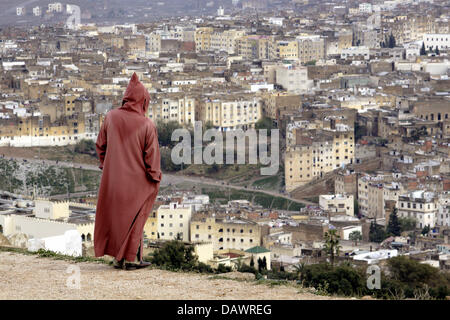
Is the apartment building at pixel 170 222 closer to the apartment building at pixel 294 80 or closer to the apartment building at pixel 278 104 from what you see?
the apartment building at pixel 278 104

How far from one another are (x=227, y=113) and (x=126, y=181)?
25.2 metres

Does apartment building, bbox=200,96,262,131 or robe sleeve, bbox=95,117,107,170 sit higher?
robe sleeve, bbox=95,117,107,170

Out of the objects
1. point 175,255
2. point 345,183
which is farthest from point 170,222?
point 175,255

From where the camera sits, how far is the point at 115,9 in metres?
70.1

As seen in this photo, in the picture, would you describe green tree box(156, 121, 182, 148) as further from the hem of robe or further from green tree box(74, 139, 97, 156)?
the hem of robe

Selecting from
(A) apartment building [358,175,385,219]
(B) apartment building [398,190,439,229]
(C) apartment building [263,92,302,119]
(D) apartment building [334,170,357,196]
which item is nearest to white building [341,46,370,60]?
(C) apartment building [263,92,302,119]

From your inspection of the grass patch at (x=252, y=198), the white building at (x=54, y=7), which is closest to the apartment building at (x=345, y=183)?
the grass patch at (x=252, y=198)

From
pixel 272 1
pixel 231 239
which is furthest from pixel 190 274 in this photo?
pixel 272 1

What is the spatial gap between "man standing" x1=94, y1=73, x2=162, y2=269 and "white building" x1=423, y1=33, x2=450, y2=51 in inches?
1694

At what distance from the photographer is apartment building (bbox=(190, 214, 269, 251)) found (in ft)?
64.1

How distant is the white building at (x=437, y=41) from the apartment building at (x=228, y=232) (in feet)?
97.4

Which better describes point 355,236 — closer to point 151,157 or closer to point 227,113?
point 227,113
